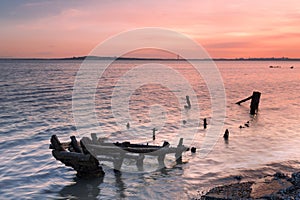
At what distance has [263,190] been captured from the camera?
42.0 feet

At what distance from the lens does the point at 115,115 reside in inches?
1558

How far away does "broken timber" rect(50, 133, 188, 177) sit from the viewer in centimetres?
1565

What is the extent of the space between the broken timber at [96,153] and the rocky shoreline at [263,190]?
5007 mm

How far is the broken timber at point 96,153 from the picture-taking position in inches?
616

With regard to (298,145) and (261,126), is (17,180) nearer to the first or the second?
(298,145)

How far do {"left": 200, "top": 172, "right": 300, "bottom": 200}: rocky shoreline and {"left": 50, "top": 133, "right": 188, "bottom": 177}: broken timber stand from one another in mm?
5007

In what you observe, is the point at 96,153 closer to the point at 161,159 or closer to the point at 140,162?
the point at 140,162

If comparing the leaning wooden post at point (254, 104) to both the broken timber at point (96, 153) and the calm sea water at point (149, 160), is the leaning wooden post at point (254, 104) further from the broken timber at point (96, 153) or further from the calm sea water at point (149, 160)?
the broken timber at point (96, 153)

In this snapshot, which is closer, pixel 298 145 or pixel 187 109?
pixel 298 145

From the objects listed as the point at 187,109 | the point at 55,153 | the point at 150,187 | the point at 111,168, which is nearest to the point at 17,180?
the point at 55,153

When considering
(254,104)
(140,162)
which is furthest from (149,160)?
(254,104)

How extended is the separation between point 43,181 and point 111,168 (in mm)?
3832

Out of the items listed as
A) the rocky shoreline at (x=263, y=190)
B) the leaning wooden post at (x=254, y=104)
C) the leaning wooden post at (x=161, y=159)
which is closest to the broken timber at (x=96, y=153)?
the leaning wooden post at (x=161, y=159)

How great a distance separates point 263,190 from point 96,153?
9.17m
